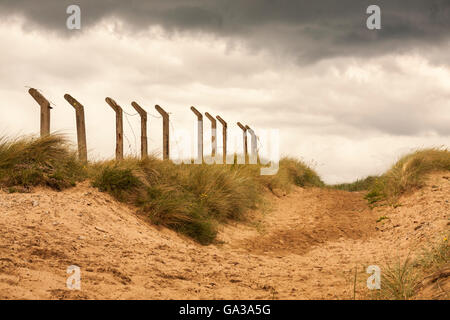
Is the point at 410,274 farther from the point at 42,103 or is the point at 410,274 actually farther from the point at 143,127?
the point at 143,127

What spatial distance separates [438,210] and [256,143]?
12.3m

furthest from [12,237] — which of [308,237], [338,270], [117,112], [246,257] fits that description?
[117,112]

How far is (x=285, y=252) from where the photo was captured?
6918 millimetres

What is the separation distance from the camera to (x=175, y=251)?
5777mm

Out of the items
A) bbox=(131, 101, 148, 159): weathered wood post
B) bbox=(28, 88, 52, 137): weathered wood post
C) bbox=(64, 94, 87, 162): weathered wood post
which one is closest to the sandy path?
bbox=(28, 88, 52, 137): weathered wood post

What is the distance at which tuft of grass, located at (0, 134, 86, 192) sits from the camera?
282 inches

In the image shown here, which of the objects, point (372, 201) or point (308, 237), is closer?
point (308, 237)

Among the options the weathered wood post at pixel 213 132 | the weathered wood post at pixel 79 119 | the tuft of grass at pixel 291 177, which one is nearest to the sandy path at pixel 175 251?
the weathered wood post at pixel 79 119

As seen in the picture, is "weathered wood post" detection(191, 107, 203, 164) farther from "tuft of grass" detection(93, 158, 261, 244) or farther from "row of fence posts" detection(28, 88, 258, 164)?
"tuft of grass" detection(93, 158, 261, 244)

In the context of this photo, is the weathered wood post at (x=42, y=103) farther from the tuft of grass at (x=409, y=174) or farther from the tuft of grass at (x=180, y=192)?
the tuft of grass at (x=409, y=174)

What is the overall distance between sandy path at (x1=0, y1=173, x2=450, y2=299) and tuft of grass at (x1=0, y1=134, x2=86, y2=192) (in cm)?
25

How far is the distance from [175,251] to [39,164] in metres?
3.18

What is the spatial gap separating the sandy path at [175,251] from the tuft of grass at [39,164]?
251mm
